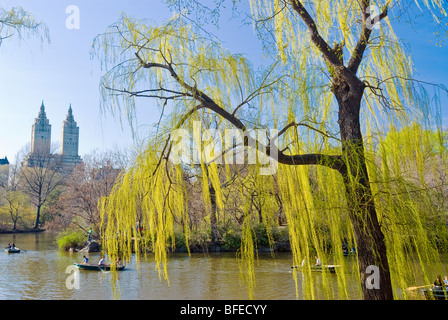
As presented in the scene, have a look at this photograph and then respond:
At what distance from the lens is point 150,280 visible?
9.75 m

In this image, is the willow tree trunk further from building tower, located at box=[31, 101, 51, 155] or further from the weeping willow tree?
building tower, located at box=[31, 101, 51, 155]

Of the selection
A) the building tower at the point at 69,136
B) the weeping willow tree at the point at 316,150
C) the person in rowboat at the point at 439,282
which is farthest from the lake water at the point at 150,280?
the building tower at the point at 69,136

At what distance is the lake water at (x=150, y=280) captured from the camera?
8430 mm

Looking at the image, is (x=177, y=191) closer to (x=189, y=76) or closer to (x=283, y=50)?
(x=189, y=76)

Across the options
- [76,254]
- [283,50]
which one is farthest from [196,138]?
[76,254]

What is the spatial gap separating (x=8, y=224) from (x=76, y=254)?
12.9 metres

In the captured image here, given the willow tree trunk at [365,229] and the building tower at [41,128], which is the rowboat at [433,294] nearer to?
the willow tree trunk at [365,229]

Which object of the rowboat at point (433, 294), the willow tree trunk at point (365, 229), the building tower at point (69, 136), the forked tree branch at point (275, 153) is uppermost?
the building tower at point (69, 136)

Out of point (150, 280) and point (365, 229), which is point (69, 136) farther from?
point (365, 229)

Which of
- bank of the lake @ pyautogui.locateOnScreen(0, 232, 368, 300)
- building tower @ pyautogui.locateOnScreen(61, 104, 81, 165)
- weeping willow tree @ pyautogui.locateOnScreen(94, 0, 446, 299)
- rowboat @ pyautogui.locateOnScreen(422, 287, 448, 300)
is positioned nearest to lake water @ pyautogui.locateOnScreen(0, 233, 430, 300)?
bank of the lake @ pyautogui.locateOnScreen(0, 232, 368, 300)

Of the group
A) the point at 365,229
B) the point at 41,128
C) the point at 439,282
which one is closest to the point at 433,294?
the point at 365,229

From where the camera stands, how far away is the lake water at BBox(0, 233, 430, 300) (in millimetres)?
8430

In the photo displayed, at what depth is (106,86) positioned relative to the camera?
2906 mm
